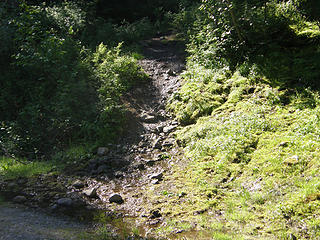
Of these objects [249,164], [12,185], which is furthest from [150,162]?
[12,185]

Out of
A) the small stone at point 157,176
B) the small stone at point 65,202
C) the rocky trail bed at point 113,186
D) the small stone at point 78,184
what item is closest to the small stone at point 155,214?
the rocky trail bed at point 113,186

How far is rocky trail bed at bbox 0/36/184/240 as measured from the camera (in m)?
4.85

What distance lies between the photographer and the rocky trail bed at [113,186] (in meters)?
4.85

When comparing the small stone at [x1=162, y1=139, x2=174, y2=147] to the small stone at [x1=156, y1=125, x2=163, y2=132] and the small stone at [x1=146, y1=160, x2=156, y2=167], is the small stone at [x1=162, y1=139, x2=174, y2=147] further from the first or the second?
the small stone at [x1=146, y1=160, x2=156, y2=167]

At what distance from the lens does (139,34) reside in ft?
53.6

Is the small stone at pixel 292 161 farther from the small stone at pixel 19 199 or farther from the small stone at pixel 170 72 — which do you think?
the small stone at pixel 170 72

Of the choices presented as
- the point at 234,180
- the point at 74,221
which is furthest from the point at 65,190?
the point at 234,180

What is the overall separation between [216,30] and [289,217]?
265 inches

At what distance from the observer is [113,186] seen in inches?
250

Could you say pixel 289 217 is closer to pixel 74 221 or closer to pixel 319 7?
pixel 74 221

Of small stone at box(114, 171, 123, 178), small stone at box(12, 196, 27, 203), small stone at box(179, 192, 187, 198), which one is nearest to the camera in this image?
small stone at box(179, 192, 187, 198)

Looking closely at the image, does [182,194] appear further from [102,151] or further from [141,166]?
[102,151]

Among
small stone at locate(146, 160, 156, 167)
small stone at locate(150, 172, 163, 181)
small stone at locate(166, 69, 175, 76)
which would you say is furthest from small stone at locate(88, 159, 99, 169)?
small stone at locate(166, 69, 175, 76)

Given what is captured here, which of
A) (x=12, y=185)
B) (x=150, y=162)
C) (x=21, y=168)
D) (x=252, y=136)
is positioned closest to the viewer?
(x=252, y=136)
